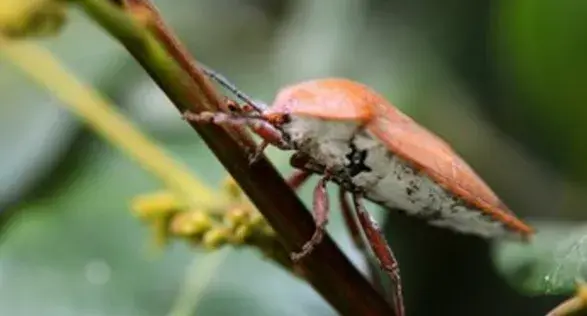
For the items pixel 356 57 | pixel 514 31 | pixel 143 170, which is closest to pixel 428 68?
pixel 356 57

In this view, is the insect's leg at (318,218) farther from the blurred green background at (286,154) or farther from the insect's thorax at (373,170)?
the blurred green background at (286,154)

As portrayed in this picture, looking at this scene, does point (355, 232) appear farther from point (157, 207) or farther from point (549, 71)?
point (549, 71)

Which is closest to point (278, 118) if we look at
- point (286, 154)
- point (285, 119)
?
point (285, 119)

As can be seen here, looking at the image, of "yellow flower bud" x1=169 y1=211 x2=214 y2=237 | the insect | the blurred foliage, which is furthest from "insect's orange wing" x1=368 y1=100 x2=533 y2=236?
the blurred foliage

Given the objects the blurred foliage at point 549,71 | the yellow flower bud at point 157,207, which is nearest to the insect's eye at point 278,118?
the yellow flower bud at point 157,207

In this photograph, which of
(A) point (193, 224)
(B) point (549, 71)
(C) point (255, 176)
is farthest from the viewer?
(B) point (549, 71)

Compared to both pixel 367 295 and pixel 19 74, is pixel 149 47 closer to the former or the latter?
pixel 367 295
